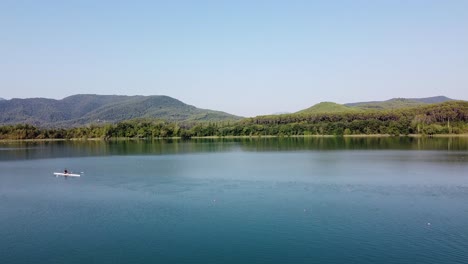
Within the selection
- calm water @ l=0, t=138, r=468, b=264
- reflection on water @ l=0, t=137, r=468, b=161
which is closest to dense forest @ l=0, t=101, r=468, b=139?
reflection on water @ l=0, t=137, r=468, b=161

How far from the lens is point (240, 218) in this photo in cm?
2139

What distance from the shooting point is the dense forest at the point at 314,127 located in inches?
4417

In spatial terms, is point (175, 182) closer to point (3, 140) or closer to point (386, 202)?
point (386, 202)

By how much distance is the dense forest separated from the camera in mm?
112188

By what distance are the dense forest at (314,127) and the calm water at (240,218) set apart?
79761 millimetres

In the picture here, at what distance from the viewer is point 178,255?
16219 mm

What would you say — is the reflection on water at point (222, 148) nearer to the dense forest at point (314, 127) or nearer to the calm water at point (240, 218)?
the dense forest at point (314, 127)

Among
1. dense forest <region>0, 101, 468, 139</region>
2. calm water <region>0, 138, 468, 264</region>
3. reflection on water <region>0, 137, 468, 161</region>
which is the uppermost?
dense forest <region>0, 101, 468, 139</region>

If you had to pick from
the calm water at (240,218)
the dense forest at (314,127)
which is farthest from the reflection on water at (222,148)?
the calm water at (240,218)

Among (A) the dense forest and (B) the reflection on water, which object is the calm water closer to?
(B) the reflection on water

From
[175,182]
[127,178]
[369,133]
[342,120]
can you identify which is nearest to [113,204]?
[175,182]

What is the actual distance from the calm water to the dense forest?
79.8 metres

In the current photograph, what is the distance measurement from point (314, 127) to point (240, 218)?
108 m

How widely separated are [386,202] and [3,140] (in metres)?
131
